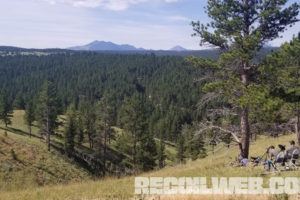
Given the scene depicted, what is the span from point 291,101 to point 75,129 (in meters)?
55.1

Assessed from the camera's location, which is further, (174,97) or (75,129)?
(174,97)

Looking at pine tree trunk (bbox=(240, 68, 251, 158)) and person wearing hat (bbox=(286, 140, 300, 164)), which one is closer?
person wearing hat (bbox=(286, 140, 300, 164))

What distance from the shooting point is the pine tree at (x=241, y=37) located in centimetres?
2442

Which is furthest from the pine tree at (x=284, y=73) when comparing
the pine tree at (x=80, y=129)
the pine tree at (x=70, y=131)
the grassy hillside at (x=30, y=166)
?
the pine tree at (x=80, y=129)

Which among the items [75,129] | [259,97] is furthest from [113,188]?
[75,129]

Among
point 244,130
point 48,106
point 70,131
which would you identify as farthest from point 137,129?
point 244,130

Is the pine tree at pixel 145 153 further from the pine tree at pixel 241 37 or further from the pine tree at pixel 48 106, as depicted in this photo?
the pine tree at pixel 241 37

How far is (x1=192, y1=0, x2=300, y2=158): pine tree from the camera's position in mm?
24422

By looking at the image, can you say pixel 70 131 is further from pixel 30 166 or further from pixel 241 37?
pixel 241 37

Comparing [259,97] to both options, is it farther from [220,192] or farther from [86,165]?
[86,165]

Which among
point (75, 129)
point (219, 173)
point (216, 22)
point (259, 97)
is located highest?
point (216, 22)

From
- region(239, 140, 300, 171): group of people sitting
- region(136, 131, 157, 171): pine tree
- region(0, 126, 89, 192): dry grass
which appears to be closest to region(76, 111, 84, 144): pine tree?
region(0, 126, 89, 192): dry grass

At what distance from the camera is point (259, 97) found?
22859 mm

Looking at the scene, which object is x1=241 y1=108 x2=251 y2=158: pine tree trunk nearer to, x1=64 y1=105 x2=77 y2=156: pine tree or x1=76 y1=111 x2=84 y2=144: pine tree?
x1=64 y1=105 x2=77 y2=156: pine tree
